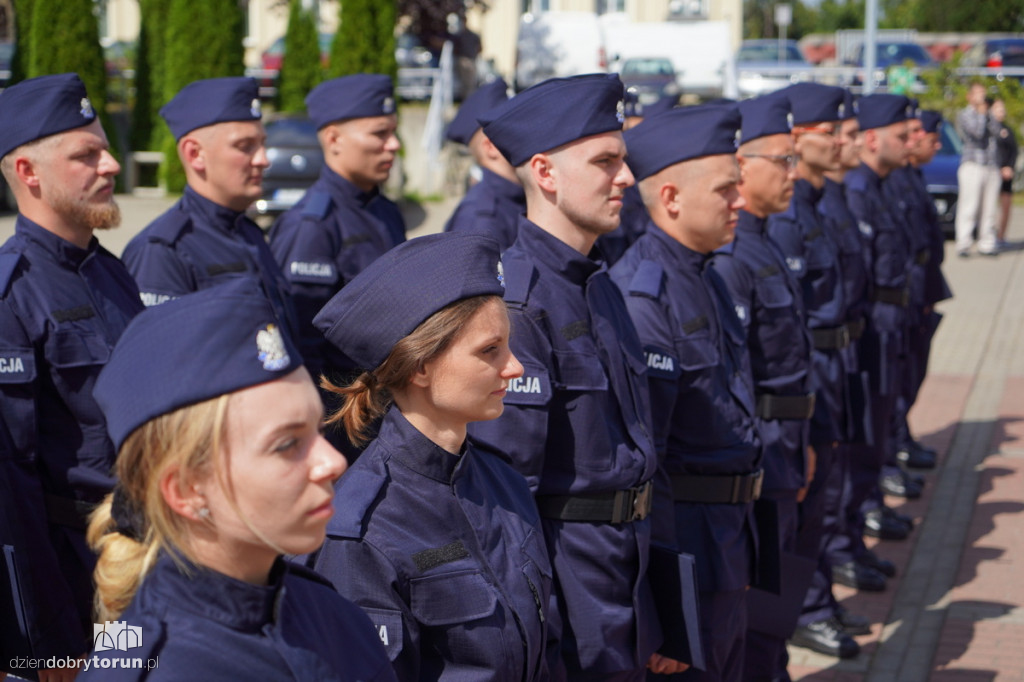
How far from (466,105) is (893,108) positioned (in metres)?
2.84

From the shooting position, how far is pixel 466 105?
324 inches

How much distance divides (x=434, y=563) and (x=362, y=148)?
13.5 feet

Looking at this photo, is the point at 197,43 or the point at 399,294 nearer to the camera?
the point at 399,294

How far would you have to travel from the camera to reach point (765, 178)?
552 cm

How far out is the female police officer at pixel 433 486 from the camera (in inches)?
98.9

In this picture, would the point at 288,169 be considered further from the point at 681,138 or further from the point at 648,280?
the point at 648,280

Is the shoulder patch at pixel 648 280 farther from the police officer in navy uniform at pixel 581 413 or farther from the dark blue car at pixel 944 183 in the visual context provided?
the dark blue car at pixel 944 183

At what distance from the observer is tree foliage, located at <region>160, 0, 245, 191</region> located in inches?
770

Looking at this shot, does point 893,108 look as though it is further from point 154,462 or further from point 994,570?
point 154,462

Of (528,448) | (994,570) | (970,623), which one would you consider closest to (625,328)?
(528,448)

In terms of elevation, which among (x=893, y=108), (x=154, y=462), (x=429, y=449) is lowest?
(x=893, y=108)

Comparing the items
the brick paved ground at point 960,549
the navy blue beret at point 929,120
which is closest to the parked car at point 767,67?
the brick paved ground at point 960,549

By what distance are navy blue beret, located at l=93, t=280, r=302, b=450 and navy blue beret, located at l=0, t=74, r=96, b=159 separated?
7.75 feet

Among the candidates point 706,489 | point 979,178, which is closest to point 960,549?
point 706,489
